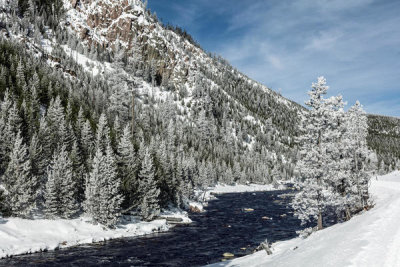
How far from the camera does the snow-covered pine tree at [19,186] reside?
109ft

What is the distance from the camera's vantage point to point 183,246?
34094 mm

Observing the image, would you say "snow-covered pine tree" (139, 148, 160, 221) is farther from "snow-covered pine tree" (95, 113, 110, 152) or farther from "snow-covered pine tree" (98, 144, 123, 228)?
"snow-covered pine tree" (95, 113, 110, 152)

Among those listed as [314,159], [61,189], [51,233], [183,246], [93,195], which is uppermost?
[314,159]

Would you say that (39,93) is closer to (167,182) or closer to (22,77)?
(22,77)

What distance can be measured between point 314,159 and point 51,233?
30224 mm

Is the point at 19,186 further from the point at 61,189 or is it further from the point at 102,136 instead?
the point at 102,136

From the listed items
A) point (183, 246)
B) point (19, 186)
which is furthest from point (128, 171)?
point (183, 246)

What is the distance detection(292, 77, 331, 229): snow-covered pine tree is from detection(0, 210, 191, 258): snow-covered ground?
931 inches

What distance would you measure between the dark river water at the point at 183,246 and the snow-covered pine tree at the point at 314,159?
5.60 meters

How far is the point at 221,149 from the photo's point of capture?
155 metres

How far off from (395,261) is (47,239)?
106 ft

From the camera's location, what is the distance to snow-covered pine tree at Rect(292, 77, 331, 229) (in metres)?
27.8

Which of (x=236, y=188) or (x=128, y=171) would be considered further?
(x=236, y=188)

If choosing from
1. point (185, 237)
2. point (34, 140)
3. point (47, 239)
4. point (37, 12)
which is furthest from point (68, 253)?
point (37, 12)
